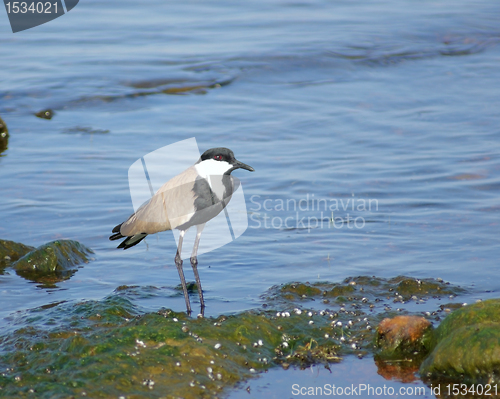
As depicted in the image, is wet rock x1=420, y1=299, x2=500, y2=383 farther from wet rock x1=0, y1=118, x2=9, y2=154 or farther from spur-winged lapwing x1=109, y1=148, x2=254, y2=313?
wet rock x1=0, y1=118, x2=9, y2=154

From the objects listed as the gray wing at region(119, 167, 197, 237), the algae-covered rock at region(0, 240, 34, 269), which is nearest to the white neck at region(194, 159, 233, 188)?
the gray wing at region(119, 167, 197, 237)

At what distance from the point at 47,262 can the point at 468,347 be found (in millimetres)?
5012

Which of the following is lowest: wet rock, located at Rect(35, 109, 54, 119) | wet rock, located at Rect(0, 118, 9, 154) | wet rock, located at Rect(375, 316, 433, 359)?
wet rock, located at Rect(375, 316, 433, 359)

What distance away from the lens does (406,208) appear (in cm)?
956

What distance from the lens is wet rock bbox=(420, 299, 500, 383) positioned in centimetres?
507

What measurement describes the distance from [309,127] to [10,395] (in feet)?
30.8

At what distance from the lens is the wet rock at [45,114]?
14721 mm

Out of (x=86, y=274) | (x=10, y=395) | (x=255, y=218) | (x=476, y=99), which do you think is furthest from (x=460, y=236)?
(x=476, y=99)

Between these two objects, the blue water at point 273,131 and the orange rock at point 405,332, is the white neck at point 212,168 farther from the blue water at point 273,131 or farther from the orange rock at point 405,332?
the orange rock at point 405,332

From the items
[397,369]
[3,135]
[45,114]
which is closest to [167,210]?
[397,369]

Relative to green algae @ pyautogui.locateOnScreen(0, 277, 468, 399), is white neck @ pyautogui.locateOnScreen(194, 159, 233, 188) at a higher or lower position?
higher

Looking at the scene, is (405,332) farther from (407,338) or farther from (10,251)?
(10,251)

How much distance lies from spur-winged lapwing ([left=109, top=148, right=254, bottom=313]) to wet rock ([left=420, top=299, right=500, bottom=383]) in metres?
2.50

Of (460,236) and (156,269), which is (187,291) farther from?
(460,236)
